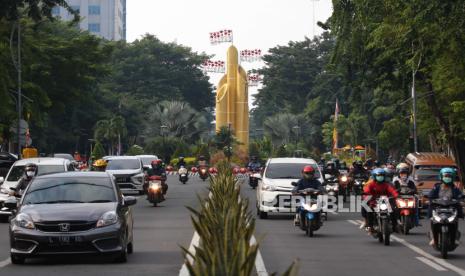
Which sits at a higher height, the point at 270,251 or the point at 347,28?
the point at 347,28

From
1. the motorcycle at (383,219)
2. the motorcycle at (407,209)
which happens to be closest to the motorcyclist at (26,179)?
the motorcycle at (383,219)

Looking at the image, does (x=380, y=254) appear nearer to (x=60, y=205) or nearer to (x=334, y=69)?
(x=60, y=205)

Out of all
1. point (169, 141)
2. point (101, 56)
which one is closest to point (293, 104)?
point (169, 141)

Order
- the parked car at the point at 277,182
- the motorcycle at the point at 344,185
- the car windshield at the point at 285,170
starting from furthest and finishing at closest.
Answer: the motorcycle at the point at 344,185, the car windshield at the point at 285,170, the parked car at the point at 277,182

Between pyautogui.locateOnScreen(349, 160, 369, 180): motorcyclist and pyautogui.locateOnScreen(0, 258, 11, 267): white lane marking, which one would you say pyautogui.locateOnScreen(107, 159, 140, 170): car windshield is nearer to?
pyautogui.locateOnScreen(349, 160, 369, 180): motorcyclist

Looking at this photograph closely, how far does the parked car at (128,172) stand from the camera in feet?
145

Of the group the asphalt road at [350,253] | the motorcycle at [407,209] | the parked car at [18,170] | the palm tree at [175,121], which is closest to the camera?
the asphalt road at [350,253]

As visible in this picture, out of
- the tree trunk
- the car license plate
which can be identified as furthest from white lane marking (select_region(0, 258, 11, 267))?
the tree trunk

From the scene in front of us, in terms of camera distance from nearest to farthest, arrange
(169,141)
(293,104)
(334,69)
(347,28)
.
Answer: (347,28) < (334,69) < (169,141) < (293,104)

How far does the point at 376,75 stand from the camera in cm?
4747

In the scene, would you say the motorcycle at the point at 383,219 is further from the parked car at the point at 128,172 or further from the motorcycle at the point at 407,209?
the parked car at the point at 128,172

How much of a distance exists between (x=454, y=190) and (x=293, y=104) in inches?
4998

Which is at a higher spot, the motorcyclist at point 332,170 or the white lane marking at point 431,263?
the motorcyclist at point 332,170

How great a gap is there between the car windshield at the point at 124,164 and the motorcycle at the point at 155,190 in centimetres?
789
